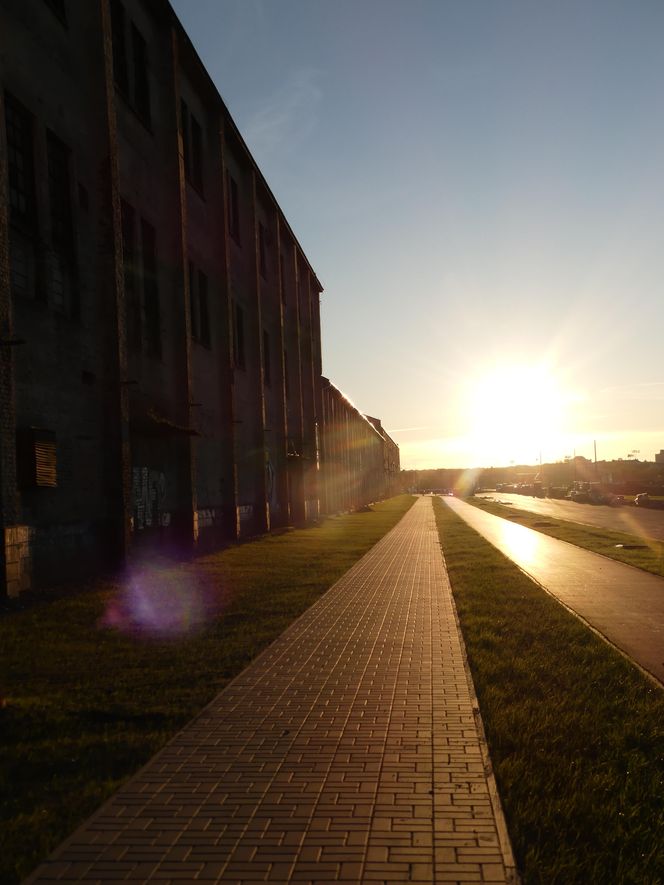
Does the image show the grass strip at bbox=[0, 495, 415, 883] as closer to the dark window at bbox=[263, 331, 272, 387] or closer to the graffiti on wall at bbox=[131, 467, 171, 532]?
the graffiti on wall at bbox=[131, 467, 171, 532]

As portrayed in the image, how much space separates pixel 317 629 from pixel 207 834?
19.2ft

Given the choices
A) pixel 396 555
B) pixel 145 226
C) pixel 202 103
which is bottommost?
pixel 396 555

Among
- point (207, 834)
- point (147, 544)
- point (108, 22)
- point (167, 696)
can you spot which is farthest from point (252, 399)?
point (207, 834)

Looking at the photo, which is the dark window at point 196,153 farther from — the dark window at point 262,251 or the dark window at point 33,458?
the dark window at point 33,458

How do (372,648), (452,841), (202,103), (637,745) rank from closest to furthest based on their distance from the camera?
(452,841) < (637,745) < (372,648) < (202,103)

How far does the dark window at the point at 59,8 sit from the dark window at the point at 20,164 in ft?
7.93

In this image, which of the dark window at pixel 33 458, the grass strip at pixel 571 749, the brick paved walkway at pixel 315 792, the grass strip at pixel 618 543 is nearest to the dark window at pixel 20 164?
the dark window at pixel 33 458

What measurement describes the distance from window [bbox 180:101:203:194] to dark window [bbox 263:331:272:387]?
381 inches

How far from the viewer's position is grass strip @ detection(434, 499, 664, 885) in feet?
12.1

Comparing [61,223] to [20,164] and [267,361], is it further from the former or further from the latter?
A: [267,361]

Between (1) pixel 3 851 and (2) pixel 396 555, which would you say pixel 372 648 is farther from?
(2) pixel 396 555

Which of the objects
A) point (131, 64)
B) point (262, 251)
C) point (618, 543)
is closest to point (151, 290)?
point (131, 64)

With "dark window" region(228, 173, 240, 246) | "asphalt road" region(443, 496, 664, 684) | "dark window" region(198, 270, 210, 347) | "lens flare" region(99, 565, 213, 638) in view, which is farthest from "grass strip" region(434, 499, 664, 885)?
"dark window" region(228, 173, 240, 246)

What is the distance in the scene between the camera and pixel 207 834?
3828 mm
